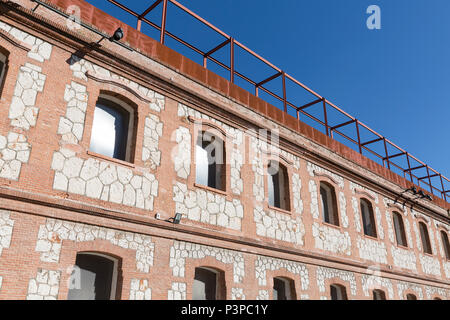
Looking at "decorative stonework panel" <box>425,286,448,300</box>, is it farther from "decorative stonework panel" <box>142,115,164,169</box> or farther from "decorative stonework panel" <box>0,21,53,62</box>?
"decorative stonework panel" <box>0,21,53,62</box>

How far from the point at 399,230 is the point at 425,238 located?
2863mm

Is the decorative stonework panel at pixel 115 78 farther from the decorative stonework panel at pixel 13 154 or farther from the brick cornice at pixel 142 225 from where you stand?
the brick cornice at pixel 142 225

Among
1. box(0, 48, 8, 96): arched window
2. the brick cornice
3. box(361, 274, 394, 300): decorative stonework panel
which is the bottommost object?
box(361, 274, 394, 300): decorative stonework panel

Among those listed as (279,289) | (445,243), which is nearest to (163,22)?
(279,289)

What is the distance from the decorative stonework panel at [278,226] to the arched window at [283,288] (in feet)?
3.76

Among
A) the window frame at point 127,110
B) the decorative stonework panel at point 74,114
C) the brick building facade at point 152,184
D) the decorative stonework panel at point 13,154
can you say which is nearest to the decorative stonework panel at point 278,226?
the brick building facade at point 152,184

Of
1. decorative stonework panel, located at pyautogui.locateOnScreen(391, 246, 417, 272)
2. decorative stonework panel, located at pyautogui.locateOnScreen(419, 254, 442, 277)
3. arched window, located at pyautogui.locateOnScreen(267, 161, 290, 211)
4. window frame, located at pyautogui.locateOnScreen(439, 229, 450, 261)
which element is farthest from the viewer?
window frame, located at pyautogui.locateOnScreen(439, 229, 450, 261)

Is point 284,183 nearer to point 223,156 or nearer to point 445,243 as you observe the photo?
point 223,156

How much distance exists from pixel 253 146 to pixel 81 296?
6295 mm

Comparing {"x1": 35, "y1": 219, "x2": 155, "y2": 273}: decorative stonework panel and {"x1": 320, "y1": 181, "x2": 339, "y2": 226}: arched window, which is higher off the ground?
{"x1": 320, "y1": 181, "x2": 339, "y2": 226}: arched window

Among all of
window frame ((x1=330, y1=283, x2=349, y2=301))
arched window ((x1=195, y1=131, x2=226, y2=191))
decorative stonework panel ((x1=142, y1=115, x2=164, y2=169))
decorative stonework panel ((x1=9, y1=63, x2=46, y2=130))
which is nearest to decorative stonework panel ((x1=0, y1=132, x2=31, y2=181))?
decorative stonework panel ((x1=9, y1=63, x2=46, y2=130))

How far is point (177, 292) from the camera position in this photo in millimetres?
8578

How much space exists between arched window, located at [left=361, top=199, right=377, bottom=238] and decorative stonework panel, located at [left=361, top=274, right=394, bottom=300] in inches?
68.2

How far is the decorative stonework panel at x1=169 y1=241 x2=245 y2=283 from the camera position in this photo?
28.8ft
